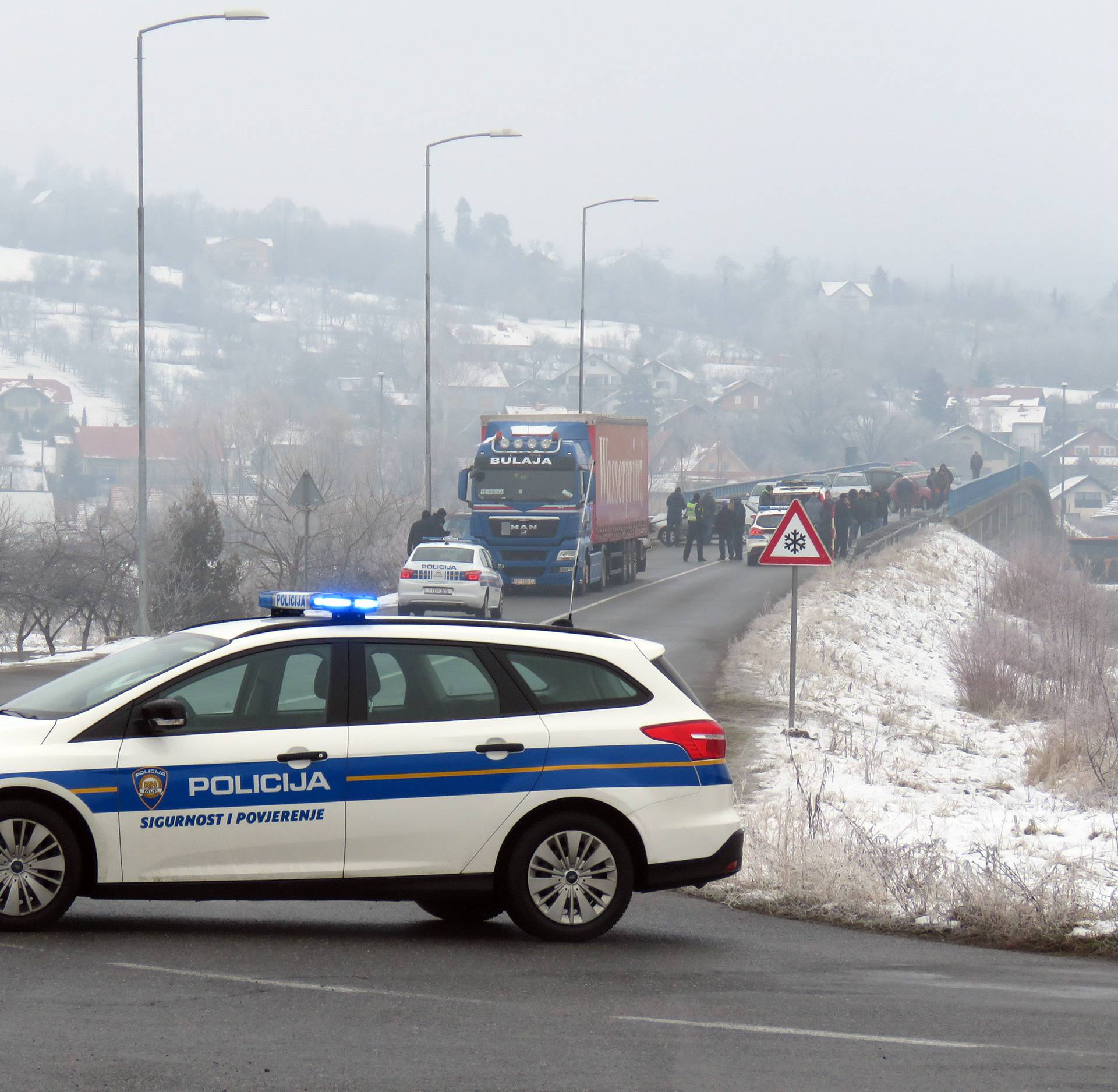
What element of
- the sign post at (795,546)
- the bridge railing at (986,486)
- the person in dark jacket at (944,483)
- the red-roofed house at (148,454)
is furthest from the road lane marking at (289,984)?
the red-roofed house at (148,454)

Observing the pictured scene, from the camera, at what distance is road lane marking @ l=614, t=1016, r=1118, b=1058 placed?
5.69 meters

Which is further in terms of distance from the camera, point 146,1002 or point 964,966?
point 964,966

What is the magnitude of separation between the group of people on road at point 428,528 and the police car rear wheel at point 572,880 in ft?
83.8

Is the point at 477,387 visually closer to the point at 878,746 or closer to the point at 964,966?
the point at 878,746

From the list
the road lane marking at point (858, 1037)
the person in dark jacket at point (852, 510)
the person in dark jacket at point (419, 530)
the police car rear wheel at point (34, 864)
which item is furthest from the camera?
the person in dark jacket at point (852, 510)

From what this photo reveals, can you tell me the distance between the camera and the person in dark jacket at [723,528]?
153 ft

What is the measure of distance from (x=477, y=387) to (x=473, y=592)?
14350 centimetres

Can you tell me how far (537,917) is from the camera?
7.15 metres

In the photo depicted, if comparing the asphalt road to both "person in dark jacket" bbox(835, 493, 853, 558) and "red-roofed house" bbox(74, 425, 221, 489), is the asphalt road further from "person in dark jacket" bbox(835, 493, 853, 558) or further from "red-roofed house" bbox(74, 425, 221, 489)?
"red-roofed house" bbox(74, 425, 221, 489)

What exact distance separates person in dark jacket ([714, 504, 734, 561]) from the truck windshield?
1397 centimetres

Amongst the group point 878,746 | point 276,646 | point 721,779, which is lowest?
point 878,746

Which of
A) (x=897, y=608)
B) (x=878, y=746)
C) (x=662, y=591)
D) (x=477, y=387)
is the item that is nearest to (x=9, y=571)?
(x=662, y=591)

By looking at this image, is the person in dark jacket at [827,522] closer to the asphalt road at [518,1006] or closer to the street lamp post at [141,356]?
the street lamp post at [141,356]

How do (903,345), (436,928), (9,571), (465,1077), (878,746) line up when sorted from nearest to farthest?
(465,1077)
(436,928)
(878,746)
(9,571)
(903,345)
